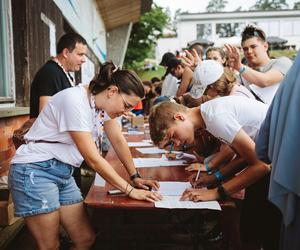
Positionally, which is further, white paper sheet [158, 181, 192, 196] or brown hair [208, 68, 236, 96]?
brown hair [208, 68, 236, 96]

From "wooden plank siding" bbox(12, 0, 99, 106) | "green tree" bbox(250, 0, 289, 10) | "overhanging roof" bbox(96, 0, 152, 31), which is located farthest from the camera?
"green tree" bbox(250, 0, 289, 10)

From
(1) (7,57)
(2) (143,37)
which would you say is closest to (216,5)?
(2) (143,37)

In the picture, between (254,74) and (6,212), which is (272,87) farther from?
(6,212)

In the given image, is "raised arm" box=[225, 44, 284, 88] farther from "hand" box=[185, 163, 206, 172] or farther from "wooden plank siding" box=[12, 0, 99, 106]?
"wooden plank siding" box=[12, 0, 99, 106]

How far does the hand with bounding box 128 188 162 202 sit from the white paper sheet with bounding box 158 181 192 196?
0.10m

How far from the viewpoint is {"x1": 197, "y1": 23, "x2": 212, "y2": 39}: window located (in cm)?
3132

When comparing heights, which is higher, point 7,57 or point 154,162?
point 7,57

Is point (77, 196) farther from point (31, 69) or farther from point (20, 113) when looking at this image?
point (31, 69)

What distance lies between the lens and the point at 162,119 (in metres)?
1.89

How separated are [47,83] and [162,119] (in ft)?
3.99

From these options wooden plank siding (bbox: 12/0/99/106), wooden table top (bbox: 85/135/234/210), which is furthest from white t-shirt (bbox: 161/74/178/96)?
wooden table top (bbox: 85/135/234/210)

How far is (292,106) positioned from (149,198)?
0.83 m

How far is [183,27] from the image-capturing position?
30.9 m

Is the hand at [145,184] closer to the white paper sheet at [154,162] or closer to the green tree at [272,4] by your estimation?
the white paper sheet at [154,162]
